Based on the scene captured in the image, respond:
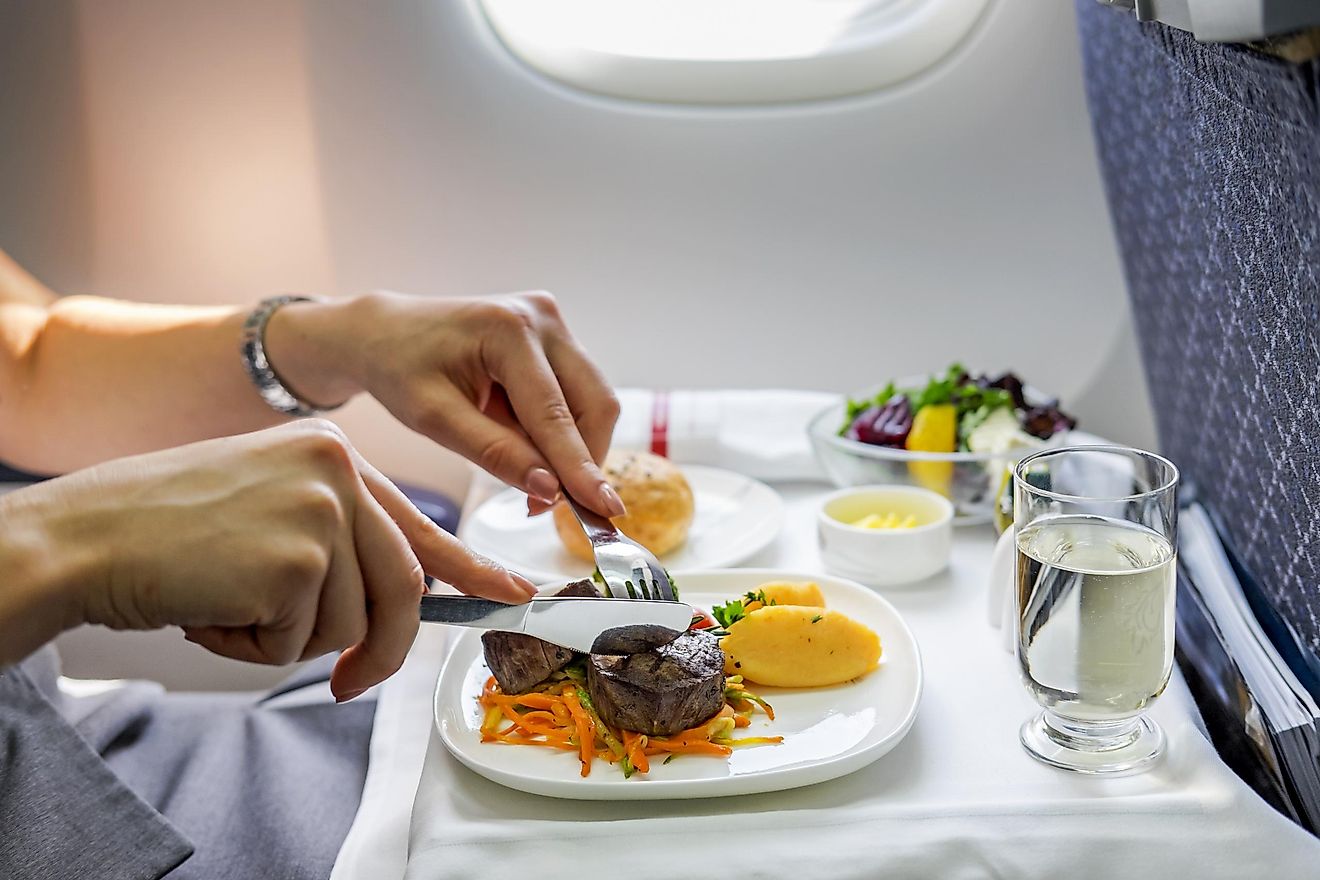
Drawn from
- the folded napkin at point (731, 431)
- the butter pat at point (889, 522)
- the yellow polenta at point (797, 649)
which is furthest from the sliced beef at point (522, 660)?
the folded napkin at point (731, 431)

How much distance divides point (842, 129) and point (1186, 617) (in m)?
0.82

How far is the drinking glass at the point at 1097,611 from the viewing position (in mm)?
665

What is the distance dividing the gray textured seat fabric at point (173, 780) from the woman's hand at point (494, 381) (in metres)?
0.28

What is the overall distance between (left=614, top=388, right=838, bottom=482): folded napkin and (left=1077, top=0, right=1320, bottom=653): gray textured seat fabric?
0.38m

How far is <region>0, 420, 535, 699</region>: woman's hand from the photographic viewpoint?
551 millimetres

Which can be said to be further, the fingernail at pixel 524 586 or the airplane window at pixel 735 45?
the airplane window at pixel 735 45

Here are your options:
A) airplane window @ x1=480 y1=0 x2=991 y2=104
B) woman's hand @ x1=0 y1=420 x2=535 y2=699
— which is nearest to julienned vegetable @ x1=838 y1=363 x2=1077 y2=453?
airplane window @ x1=480 y1=0 x2=991 y2=104

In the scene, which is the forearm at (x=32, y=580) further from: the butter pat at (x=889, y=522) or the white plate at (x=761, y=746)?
the butter pat at (x=889, y=522)

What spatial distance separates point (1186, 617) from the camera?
88 centimetres

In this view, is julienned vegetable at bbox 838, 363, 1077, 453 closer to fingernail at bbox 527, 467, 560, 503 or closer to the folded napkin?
the folded napkin

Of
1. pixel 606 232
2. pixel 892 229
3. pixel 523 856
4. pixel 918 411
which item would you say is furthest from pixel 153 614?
pixel 892 229

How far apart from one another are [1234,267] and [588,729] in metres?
0.52

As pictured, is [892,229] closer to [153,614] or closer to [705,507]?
[705,507]

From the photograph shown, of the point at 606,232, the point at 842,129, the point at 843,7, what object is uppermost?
the point at 843,7
